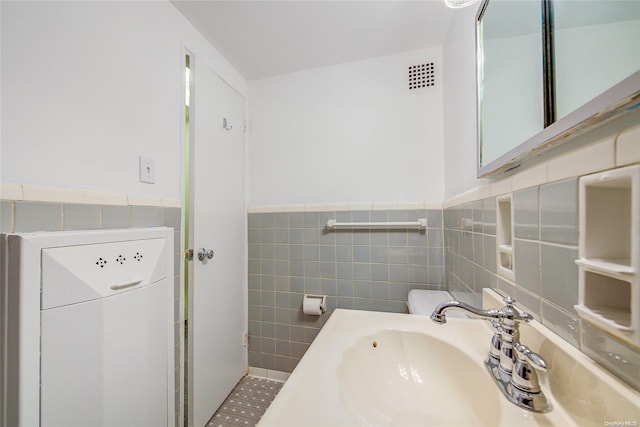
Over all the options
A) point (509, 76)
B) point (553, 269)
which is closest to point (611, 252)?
point (553, 269)

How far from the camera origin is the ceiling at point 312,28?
1.18m

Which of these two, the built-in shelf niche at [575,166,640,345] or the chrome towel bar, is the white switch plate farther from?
the built-in shelf niche at [575,166,640,345]

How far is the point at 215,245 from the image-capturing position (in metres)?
1.40

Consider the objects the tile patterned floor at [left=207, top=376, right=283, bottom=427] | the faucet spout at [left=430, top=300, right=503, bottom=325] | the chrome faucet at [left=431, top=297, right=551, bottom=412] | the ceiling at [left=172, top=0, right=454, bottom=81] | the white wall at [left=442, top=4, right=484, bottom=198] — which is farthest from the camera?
the tile patterned floor at [left=207, top=376, right=283, bottom=427]

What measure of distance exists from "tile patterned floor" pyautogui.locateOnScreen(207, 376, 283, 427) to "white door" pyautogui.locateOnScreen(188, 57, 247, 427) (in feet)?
0.18

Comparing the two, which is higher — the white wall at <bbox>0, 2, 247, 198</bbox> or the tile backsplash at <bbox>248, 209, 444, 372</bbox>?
the white wall at <bbox>0, 2, 247, 198</bbox>

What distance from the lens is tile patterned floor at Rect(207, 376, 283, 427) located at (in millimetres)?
1317

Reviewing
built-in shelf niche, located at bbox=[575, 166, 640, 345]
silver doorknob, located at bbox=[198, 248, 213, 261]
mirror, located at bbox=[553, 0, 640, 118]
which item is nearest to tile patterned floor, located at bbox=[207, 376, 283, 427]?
silver doorknob, located at bbox=[198, 248, 213, 261]

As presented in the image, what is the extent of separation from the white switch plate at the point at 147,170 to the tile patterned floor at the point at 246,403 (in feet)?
4.55

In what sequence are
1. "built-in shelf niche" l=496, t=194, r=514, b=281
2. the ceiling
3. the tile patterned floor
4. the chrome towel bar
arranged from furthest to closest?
the chrome towel bar
the tile patterned floor
the ceiling
"built-in shelf niche" l=496, t=194, r=514, b=281

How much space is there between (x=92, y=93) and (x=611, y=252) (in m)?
1.45

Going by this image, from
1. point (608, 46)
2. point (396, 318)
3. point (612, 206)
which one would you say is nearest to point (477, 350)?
point (396, 318)

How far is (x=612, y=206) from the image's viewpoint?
0.33m

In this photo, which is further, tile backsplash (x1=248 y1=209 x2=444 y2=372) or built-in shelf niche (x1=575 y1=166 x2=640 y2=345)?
tile backsplash (x1=248 y1=209 x2=444 y2=372)
